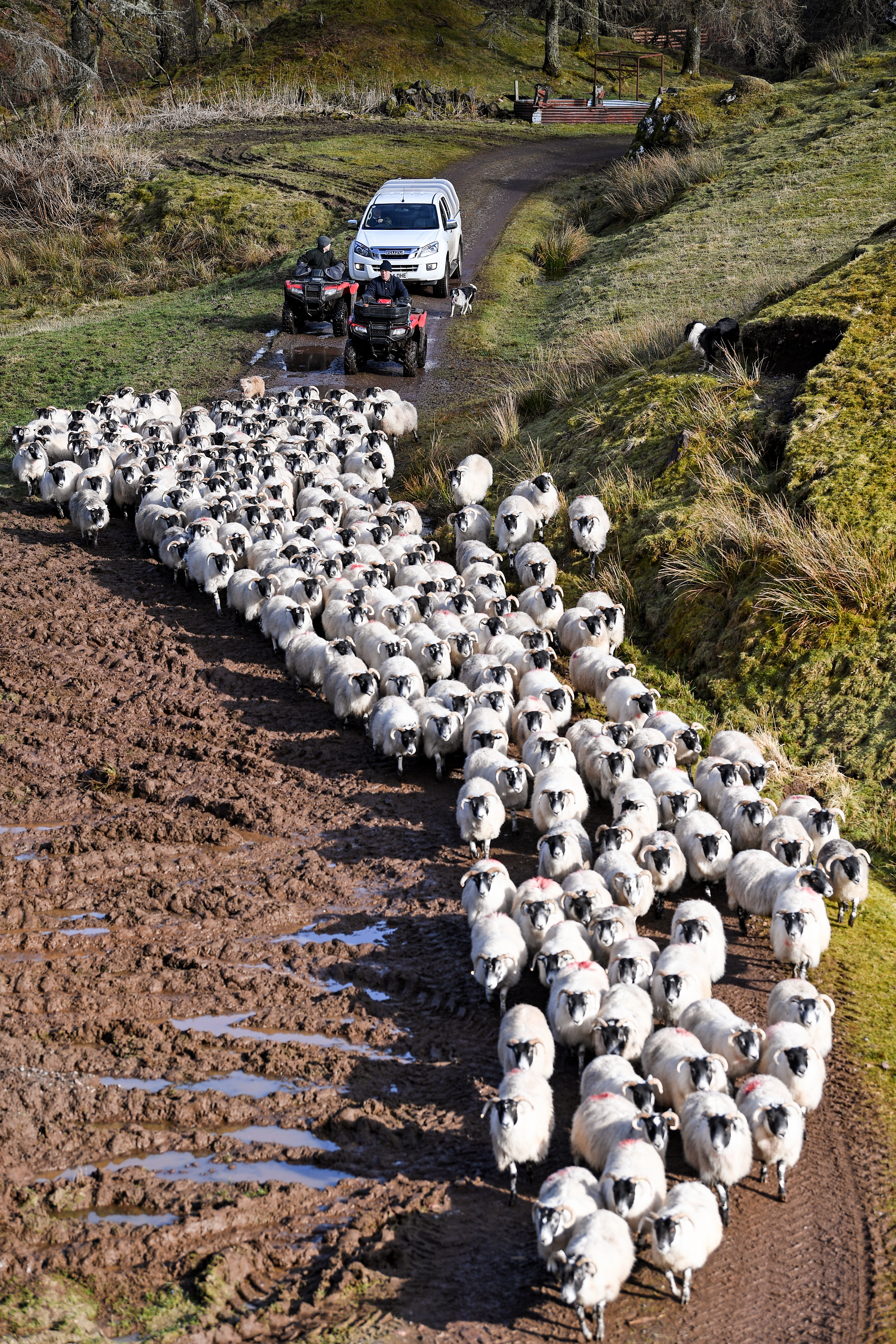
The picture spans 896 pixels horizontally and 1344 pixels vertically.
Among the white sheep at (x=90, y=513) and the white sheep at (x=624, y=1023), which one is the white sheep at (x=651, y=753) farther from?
the white sheep at (x=90, y=513)

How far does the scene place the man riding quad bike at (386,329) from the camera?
21.3 m

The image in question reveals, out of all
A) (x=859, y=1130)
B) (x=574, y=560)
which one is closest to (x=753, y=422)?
(x=574, y=560)

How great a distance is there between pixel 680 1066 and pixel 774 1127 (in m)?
0.66

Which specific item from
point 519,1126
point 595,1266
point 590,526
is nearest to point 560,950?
point 519,1126

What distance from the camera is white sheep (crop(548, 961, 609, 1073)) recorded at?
25.2ft

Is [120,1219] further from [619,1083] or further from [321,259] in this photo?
[321,259]

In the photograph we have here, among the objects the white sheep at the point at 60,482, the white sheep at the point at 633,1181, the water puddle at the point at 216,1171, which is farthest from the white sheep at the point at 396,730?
the white sheep at the point at 60,482

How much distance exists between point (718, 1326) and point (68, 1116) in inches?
153

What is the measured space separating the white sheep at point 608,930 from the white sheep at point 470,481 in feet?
29.0

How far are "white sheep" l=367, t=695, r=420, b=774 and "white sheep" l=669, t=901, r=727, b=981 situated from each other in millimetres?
3329

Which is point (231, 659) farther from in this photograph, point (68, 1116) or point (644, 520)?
point (68, 1116)

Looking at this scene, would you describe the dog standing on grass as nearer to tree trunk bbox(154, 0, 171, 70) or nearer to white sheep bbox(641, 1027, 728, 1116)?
white sheep bbox(641, 1027, 728, 1116)

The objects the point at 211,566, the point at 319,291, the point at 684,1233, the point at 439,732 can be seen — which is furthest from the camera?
the point at 319,291

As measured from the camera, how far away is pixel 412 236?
2547 cm
